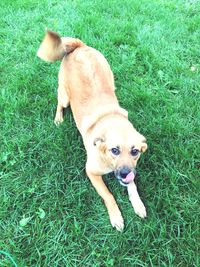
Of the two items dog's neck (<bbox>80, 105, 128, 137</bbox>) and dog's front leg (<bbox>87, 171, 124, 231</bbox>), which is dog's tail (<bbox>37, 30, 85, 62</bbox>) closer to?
dog's neck (<bbox>80, 105, 128, 137</bbox>)

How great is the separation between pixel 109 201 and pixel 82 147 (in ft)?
2.45

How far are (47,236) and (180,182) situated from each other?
1267 mm

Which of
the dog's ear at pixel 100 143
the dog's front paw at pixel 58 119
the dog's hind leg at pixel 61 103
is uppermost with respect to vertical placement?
the dog's ear at pixel 100 143

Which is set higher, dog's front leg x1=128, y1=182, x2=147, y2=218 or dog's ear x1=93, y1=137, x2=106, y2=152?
dog's ear x1=93, y1=137, x2=106, y2=152

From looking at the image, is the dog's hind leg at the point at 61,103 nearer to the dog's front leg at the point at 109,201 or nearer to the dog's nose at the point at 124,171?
the dog's front leg at the point at 109,201

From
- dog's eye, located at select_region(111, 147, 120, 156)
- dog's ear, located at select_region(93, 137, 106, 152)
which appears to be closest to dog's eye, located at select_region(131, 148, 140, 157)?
dog's eye, located at select_region(111, 147, 120, 156)

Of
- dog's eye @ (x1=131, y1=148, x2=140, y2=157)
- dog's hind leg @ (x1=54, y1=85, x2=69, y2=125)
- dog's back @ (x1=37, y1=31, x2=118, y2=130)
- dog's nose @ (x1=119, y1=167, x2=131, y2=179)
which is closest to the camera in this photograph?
dog's nose @ (x1=119, y1=167, x2=131, y2=179)

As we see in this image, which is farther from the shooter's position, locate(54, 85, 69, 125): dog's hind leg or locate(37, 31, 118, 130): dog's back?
locate(54, 85, 69, 125): dog's hind leg

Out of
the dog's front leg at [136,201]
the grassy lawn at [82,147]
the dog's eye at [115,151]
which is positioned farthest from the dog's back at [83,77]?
the dog's front leg at [136,201]

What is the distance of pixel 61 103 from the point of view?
4.08 meters

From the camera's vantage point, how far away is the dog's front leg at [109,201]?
3.24m

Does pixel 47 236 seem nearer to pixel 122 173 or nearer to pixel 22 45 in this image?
pixel 122 173

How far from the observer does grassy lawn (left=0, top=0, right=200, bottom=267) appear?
3.13 meters

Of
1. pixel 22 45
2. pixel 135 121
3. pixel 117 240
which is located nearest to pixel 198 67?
pixel 135 121
